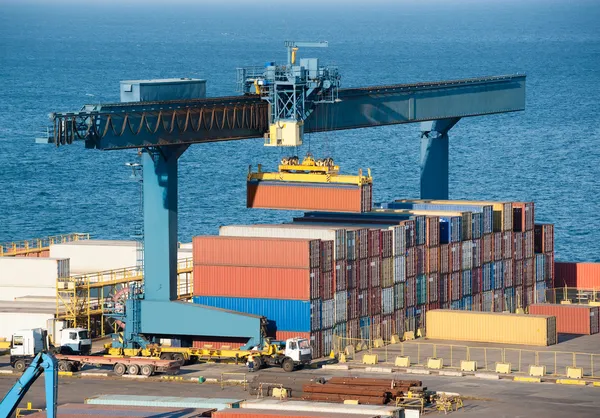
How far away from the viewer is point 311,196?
325ft

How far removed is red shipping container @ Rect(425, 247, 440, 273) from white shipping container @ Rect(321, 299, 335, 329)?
9.93m

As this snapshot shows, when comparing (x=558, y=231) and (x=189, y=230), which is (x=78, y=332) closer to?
(x=189, y=230)

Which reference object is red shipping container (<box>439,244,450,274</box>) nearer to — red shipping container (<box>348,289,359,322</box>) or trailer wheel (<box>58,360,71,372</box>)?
red shipping container (<box>348,289,359,322</box>)

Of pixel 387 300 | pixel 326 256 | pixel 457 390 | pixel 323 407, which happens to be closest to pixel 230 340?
pixel 326 256

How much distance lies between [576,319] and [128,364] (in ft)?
95.3

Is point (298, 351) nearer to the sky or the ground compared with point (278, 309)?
nearer to the ground

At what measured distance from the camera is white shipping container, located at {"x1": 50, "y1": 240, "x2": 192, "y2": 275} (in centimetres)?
11338

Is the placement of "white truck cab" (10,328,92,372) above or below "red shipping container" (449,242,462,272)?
below

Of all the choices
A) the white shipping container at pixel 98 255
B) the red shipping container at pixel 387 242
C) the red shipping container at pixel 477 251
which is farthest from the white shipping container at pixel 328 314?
the white shipping container at pixel 98 255

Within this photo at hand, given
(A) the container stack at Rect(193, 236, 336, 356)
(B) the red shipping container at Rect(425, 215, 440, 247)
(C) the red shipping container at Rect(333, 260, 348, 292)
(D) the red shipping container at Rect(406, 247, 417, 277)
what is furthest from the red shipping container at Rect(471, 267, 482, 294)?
(A) the container stack at Rect(193, 236, 336, 356)

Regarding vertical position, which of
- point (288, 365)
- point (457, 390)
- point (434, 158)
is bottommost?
point (457, 390)

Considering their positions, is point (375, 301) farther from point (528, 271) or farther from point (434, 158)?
point (434, 158)

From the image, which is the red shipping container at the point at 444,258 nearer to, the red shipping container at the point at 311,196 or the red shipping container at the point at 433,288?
the red shipping container at the point at 433,288

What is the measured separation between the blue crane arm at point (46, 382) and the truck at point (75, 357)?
14385mm
